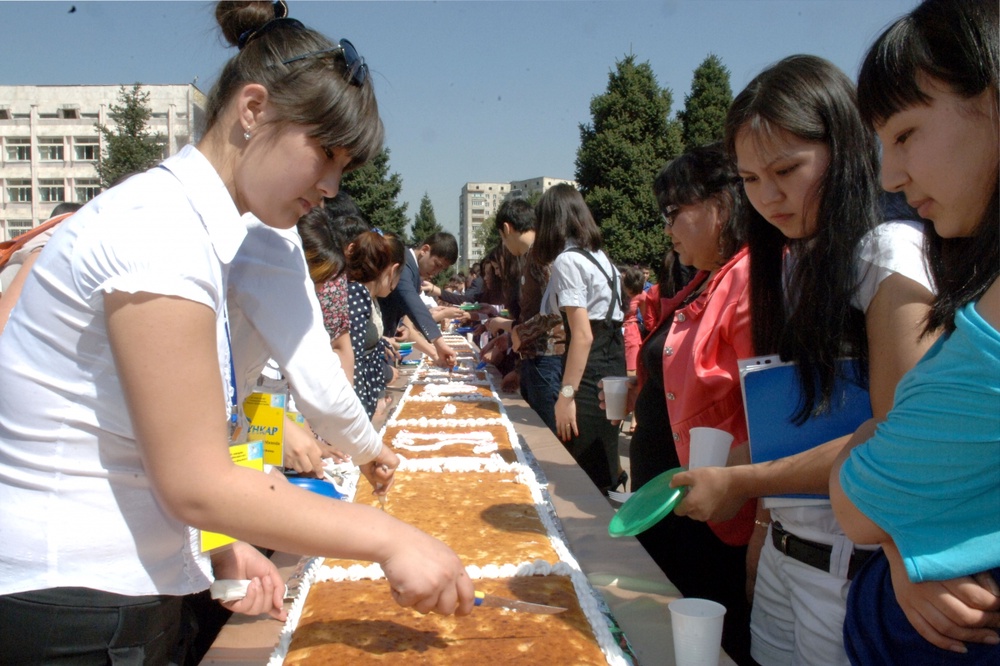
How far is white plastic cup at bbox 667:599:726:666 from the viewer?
112 cm

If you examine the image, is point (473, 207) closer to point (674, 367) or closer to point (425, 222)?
point (425, 222)

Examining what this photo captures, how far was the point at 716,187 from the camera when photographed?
2025 millimetres

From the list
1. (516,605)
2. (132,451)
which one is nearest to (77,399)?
(132,451)

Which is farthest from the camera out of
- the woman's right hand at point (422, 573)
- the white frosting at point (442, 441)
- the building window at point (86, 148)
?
the building window at point (86, 148)

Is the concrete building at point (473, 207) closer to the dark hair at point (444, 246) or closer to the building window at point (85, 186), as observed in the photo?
the building window at point (85, 186)

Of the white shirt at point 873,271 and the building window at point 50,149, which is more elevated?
the building window at point 50,149

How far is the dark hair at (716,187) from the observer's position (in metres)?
2.01

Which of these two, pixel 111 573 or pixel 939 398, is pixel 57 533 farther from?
pixel 939 398

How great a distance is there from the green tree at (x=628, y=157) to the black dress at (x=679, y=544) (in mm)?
24175

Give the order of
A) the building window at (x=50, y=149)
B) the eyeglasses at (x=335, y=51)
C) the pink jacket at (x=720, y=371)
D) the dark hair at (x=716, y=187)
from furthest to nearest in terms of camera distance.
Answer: the building window at (x=50, y=149) < the dark hair at (x=716, y=187) < the pink jacket at (x=720, y=371) < the eyeglasses at (x=335, y=51)

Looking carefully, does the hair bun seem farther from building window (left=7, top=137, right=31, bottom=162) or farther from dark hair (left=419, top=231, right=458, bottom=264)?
building window (left=7, top=137, right=31, bottom=162)

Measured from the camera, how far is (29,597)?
2.90 feet

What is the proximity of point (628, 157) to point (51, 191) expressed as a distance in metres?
44.8

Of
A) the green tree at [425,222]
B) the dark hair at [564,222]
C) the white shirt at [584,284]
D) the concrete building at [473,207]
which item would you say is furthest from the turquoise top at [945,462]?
the concrete building at [473,207]
